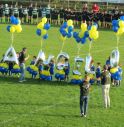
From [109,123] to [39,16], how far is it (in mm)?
34178

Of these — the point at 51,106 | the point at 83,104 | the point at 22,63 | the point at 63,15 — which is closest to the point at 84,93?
the point at 83,104

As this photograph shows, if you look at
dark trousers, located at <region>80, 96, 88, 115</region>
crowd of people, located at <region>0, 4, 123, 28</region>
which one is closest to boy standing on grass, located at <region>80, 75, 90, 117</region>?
dark trousers, located at <region>80, 96, 88, 115</region>

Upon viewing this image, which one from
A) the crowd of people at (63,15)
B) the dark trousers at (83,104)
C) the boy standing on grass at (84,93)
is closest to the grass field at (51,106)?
the dark trousers at (83,104)

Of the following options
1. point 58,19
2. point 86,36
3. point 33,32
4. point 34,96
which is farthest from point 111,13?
point 34,96

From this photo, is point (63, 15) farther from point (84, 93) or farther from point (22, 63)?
Answer: point (84, 93)

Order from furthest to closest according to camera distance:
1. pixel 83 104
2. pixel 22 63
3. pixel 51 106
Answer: pixel 22 63 → pixel 51 106 → pixel 83 104

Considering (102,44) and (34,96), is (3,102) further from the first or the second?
(102,44)

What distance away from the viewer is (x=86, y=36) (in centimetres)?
2336

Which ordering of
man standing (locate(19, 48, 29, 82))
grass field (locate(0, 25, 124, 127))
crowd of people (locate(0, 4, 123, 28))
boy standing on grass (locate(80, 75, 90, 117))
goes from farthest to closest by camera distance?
crowd of people (locate(0, 4, 123, 28)) < man standing (locate(19, 48, 29, 82)) < boy standing on grass (locate(80, 75, 90, 117)) < grass field (locate(0, 25, 124, 127))

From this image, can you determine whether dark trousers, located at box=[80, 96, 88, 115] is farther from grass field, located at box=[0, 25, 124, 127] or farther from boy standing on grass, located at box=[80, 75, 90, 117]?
grass field, located at box=[0, 25, 124, 127]

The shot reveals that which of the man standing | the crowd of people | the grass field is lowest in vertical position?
the grass field

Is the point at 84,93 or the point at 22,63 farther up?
the point at 22,63

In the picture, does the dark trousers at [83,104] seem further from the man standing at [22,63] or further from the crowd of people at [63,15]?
the crowd of people at [63,15]

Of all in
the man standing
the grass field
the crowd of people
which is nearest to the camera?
the grass field
